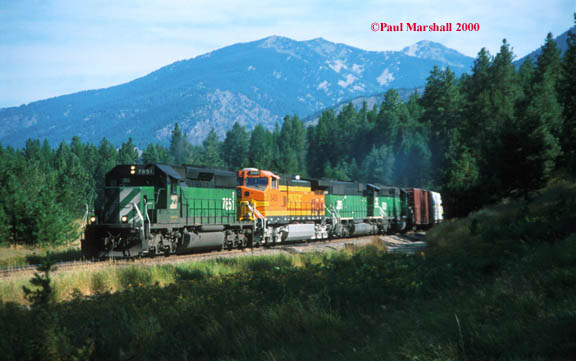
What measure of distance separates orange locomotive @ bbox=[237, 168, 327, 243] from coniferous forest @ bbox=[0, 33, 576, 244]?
7890 mm

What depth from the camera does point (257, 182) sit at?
1041 inches

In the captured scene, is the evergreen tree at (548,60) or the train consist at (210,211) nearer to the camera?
the train consist at (210,211)

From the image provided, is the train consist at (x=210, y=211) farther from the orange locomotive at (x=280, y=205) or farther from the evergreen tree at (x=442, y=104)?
the evergreen tree at (x=442, y=104)

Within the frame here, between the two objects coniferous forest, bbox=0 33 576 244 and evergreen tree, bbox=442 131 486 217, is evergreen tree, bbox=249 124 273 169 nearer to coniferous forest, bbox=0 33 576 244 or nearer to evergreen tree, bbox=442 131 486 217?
coniferous forest, bbox=0 33 576 244

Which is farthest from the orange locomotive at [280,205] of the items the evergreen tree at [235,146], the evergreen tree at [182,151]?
the evergreen tree at [235,146]

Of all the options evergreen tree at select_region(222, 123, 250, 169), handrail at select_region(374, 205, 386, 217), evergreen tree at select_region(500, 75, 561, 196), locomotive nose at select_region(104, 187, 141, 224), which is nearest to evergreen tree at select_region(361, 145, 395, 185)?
evergreen tree at select_region(222, 123, 250, 169)

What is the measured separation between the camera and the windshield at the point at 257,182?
A: 2628cm

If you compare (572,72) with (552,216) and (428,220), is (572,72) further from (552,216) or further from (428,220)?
(552,216)

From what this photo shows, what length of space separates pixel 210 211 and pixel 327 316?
1470 cm

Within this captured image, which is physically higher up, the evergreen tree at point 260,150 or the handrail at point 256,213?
the evergreen tree at point 260,150

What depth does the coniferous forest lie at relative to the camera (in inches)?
1463

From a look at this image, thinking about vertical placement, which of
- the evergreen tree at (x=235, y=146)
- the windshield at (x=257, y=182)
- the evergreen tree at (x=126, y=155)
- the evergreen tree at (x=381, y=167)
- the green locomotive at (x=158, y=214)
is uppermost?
the evergreen tree at (x=235, y=146)

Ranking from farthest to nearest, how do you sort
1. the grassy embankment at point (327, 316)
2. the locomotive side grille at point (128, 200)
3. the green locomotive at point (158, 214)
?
the locomotive side grille at point (128, 200), the green locomotive at point (158, 214), the grassy embankment at point (327, 316)

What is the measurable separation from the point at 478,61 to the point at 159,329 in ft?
286
